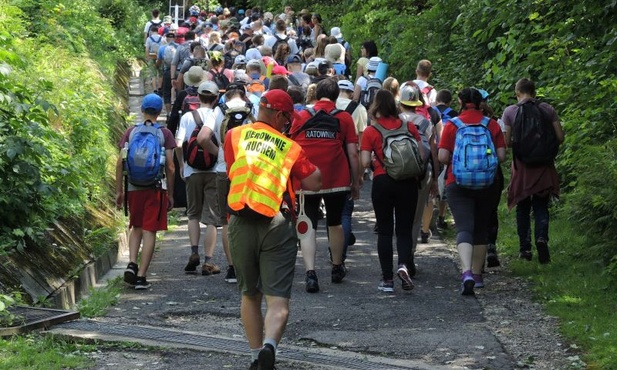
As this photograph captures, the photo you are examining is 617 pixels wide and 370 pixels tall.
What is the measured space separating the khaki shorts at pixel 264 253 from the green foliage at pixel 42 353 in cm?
126

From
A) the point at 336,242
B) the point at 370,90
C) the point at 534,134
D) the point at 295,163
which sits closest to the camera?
the point at 295,163

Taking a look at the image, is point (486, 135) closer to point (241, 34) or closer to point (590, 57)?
point (590, 57)

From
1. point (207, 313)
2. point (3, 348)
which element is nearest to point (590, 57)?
point (207, 313)

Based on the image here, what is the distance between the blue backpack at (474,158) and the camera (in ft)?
35.0

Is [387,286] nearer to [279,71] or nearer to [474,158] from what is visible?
[474,158]

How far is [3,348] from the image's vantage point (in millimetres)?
7746

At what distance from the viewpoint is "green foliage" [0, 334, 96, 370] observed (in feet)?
24.7

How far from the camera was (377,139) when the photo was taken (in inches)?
425

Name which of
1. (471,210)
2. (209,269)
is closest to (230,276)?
(209,269)

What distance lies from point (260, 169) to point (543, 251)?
17.2 ft

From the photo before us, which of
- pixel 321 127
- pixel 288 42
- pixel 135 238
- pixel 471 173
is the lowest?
pixel 135 238

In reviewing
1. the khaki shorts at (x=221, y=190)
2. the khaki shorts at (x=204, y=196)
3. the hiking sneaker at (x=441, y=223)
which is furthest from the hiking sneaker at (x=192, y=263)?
the hiking sneaker at (x=441, y=223)

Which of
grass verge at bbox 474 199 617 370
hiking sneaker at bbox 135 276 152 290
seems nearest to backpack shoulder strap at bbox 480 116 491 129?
grass verge at bbox 474 199 617 370

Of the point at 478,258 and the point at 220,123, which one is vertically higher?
the point at 220,123
